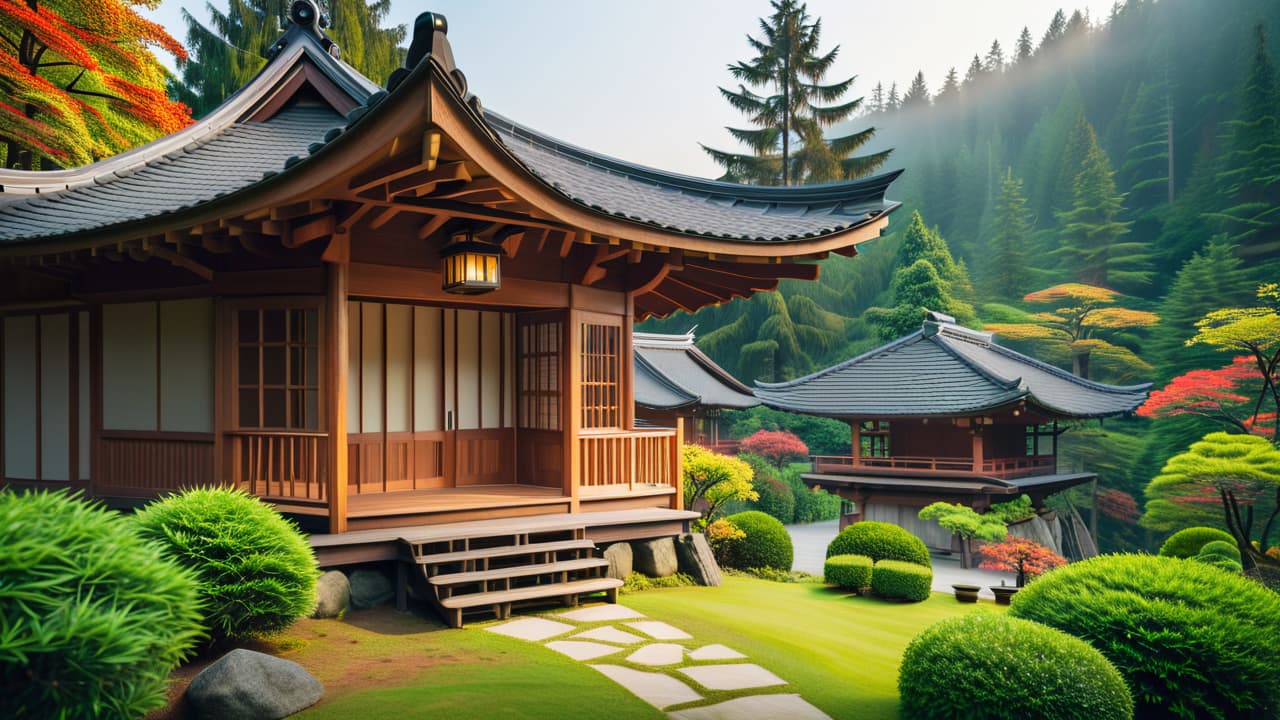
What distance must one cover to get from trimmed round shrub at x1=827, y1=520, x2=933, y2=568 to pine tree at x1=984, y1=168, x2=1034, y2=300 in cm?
3835

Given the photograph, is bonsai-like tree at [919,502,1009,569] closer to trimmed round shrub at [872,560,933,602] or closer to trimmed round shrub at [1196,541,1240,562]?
trimmed round shrub at [1196,541,1240,562]

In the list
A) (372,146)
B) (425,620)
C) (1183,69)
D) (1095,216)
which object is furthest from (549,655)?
(1183,69)

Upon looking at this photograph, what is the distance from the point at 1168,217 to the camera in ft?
149

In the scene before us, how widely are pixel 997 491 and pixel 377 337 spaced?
18.4m

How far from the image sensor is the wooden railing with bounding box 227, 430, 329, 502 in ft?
25.7

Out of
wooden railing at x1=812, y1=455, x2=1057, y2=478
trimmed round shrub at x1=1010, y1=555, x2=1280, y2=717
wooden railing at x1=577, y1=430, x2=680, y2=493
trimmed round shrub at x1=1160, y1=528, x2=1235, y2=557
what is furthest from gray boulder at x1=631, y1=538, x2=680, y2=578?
wooden railing at x1=812, y1=455, x2=1057, y2=478

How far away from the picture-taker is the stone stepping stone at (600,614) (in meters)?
7.36

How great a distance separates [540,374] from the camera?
399 inches

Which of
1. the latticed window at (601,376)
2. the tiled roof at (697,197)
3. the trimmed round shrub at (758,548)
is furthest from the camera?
the trimmed round shrub at (758,548)

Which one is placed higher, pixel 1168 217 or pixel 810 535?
pixel 1168 217

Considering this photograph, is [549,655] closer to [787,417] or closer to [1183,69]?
[787,417]

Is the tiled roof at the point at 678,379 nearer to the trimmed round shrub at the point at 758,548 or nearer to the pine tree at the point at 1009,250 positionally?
the trimmed round shrub at the point at 758,548

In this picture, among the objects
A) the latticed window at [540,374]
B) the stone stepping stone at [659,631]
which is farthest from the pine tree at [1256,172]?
the stone stepping stone at [659,631]

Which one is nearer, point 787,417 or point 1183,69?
point 787,417
